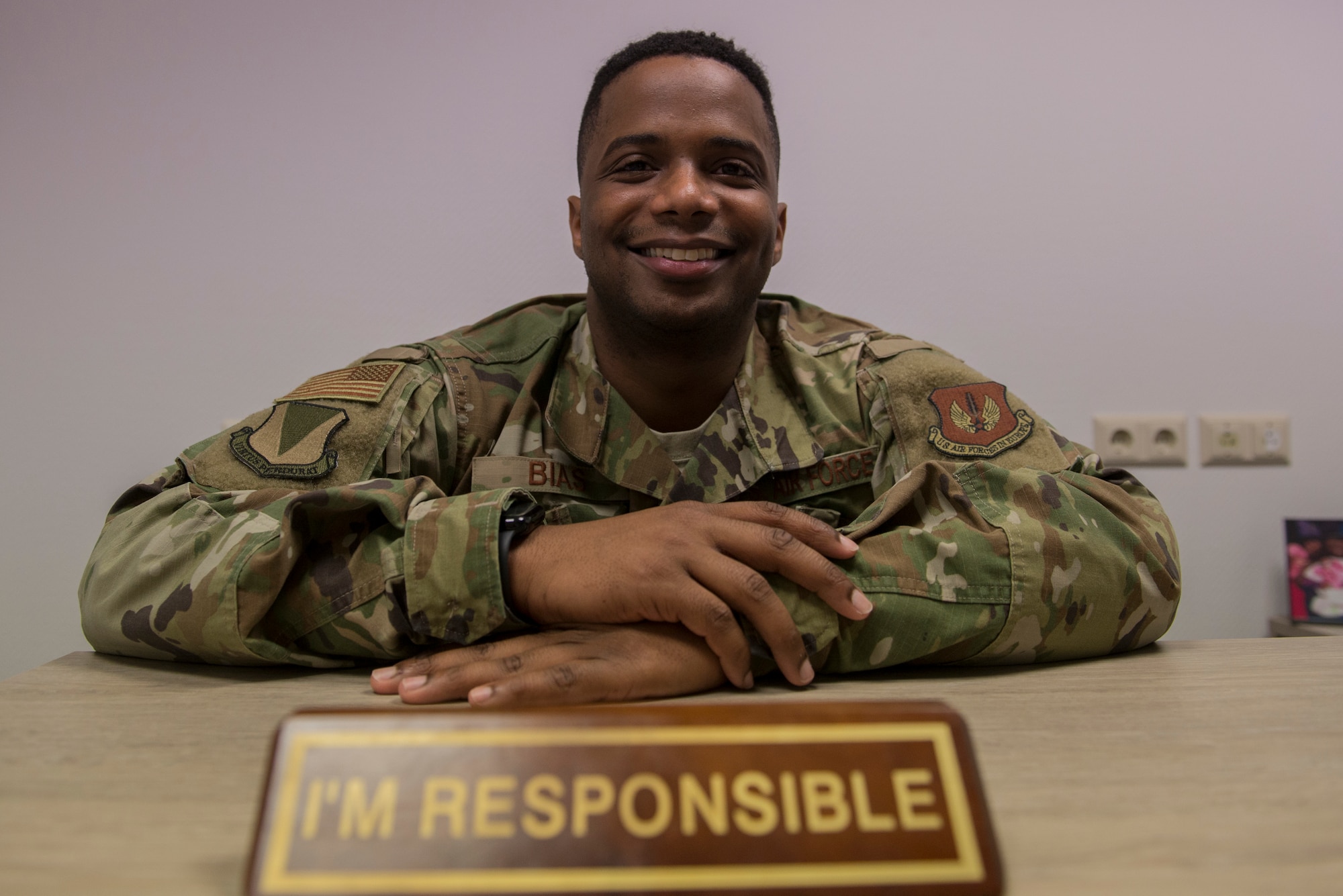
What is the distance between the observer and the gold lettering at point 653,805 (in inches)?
13.2

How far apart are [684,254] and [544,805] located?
73 cm

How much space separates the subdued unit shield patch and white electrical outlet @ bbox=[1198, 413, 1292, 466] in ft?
4.49

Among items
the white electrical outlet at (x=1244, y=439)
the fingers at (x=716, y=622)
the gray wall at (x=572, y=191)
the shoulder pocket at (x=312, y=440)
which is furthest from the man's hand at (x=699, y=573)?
the white electrical outlet at (x=1244, y=439)

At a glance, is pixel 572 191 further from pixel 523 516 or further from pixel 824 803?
pixel 824 803

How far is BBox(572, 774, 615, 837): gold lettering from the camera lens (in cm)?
34

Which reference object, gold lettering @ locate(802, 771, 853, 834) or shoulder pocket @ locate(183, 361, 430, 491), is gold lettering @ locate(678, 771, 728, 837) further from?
shoulder pocket @ locate(183, 361, 430, 491)

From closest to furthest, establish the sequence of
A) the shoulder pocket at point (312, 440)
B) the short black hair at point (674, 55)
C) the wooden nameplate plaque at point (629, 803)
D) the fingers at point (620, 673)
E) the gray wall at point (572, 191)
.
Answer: the wooden nameplate plaque at point (629, 803)
the fingers at point (620, 673)
the shoulder pocket at point (312, 440)
the short black hair at point (674, 55)
the gray wall at point (572, 191)

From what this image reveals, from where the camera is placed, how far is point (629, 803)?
0.34m

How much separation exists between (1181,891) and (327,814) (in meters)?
0.35

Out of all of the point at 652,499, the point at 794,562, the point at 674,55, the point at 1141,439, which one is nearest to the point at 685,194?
the point at 674,55

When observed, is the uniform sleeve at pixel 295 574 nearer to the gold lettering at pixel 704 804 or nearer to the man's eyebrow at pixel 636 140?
the gold lettering at pixel 704 804

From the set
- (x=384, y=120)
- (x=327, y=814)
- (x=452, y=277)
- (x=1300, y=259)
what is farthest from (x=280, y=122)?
(x=1300, y=259)

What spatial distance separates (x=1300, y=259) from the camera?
142 cm

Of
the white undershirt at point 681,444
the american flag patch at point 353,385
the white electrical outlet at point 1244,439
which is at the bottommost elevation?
the white electrical outlet at point 1244,439
